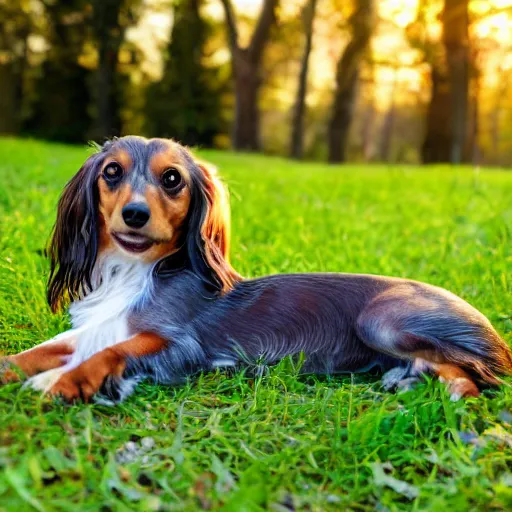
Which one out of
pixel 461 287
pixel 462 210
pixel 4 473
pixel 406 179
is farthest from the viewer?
pixel 406 179

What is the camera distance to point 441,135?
63.9 ft

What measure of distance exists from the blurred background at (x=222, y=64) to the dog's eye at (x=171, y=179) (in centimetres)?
1657

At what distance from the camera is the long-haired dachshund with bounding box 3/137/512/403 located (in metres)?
2.79

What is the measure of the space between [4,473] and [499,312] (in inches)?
127

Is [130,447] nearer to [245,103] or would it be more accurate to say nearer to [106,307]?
[106,307]

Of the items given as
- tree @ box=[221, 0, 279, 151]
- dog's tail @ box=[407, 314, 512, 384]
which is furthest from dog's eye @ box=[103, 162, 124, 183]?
tree @ box=[221, 0, 279, 151]

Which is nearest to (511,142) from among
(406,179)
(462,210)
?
(406,179)

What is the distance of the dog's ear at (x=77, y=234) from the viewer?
2.99 metres

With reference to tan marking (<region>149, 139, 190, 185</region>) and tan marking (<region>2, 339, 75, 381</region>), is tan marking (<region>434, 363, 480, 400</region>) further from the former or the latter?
tan marking (<region>2, 339, 75, 381</region>)

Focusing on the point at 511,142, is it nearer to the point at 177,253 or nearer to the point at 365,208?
the point at 365,208

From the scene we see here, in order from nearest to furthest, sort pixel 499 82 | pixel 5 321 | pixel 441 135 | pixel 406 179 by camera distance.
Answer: pixel 5 321, pixel 406 179, pixel 441 135, pixel 499 82

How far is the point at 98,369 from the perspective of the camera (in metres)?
2.58

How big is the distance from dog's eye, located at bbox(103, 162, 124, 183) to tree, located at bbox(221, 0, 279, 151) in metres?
19.3

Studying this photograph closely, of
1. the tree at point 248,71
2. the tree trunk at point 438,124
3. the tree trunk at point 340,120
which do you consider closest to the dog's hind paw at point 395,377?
the tree trunk at point 438,124
